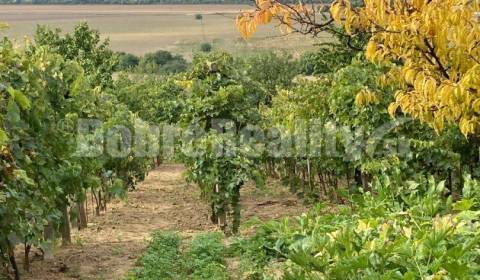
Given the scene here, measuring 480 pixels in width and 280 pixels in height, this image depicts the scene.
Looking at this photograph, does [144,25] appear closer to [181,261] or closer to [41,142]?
[181,261]

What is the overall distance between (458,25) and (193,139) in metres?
5.48

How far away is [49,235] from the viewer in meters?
7.10

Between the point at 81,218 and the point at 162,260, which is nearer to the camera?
the point at 162,260

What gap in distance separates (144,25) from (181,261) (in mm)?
48559

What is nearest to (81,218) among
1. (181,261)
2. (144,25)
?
(181,261)

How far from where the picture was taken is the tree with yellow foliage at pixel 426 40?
11.8 feet

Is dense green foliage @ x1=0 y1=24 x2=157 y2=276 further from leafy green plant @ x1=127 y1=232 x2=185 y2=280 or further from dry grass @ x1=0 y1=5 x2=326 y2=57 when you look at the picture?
dry grass @ x1=0 y1=5 x2=326 y2=57

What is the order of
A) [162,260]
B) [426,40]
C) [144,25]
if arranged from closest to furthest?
[426,40], [162,260], [144,25]

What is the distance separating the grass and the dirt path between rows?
0.34 metres

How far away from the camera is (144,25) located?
5319 cm

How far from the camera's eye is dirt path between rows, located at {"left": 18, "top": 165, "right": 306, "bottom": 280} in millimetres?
6734

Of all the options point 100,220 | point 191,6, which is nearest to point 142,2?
point 191,6

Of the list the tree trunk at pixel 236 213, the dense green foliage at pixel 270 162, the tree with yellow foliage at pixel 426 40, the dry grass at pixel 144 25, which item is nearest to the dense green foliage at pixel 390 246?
the dense green foliage at pixel 270 162

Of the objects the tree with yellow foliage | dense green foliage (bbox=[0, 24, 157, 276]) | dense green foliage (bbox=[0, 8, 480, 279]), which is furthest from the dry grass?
the tree with yellow foliage
